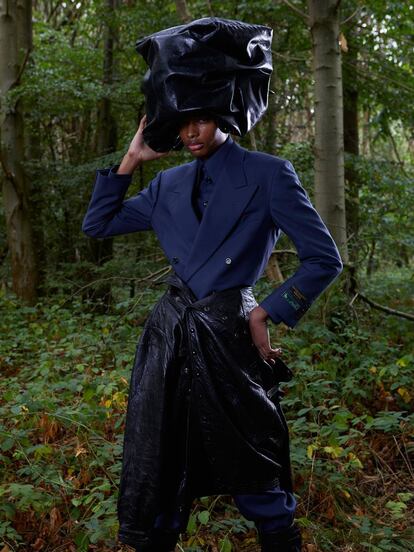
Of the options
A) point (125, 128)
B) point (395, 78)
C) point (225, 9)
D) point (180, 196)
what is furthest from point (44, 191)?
point (180, 196)

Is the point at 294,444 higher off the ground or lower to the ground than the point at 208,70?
lower

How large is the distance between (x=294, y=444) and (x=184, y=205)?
2.00m

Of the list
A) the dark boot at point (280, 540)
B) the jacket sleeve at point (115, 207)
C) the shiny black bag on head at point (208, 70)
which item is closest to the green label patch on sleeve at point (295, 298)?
the shiny black bag on head at point (208, 70)

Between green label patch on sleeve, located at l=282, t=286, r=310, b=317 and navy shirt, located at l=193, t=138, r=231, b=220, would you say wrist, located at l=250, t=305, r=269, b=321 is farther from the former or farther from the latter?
navy shirt, located at l=193, t=138, r=231, b=220

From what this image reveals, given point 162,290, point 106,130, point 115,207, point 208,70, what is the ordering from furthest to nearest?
point 106,130
point 162,290
point 115,207
point 208,70

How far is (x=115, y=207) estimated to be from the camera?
106 inches

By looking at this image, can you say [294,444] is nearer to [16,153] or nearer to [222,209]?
[222,209]

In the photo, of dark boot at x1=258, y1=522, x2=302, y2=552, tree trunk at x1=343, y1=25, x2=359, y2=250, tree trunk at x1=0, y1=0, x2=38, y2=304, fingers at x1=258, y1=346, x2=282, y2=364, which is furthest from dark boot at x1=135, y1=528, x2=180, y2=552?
tree trunk at x1=0, y1=0, x2=38, y2=304

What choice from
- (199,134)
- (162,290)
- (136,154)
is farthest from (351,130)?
(199,134)

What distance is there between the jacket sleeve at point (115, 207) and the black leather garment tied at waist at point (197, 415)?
1.24 ft

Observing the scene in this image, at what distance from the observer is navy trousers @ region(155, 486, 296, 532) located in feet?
8.31

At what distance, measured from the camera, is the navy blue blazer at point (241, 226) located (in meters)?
2.38

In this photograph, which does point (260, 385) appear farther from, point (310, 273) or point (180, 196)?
point (180, 196)

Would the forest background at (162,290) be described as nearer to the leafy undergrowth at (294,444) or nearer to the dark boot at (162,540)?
the leafy undergrowth at (294,444)
